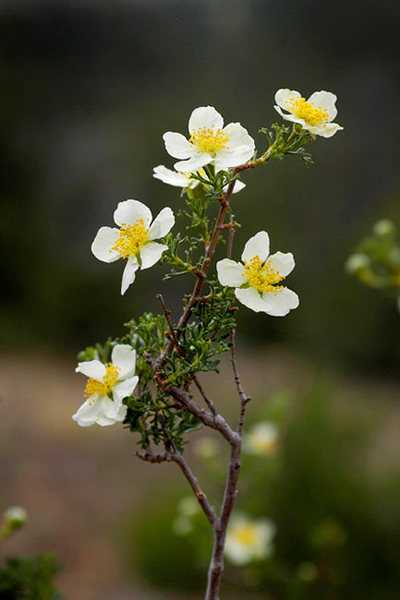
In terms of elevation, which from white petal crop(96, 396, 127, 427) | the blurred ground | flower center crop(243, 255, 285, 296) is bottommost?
white petal crop(96, 396, 127, 427)

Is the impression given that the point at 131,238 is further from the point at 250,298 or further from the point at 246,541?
the point at 246,541

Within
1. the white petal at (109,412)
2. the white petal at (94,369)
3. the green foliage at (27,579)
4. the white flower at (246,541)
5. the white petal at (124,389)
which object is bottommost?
the green foliage at (27,579)

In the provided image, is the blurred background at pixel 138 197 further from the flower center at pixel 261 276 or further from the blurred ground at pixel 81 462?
the flower center at pixel 261 276

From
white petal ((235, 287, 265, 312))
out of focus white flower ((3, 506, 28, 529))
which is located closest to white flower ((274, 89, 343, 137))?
white petal ((235, 287, 265, 312))

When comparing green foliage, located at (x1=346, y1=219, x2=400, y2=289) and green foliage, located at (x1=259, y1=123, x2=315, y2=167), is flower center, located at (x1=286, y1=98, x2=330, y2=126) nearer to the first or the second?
green foliage, located at (x1=259, y1=123, x2=315, y2=167)

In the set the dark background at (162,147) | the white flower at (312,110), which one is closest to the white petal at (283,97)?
the white flower at (312,110)

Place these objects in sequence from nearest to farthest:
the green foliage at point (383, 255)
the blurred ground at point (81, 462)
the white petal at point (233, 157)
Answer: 1. the white petal at point (233, 157)
2. the green foliage at point (383, 255)
3. the blurred ground at point (81, 462)
